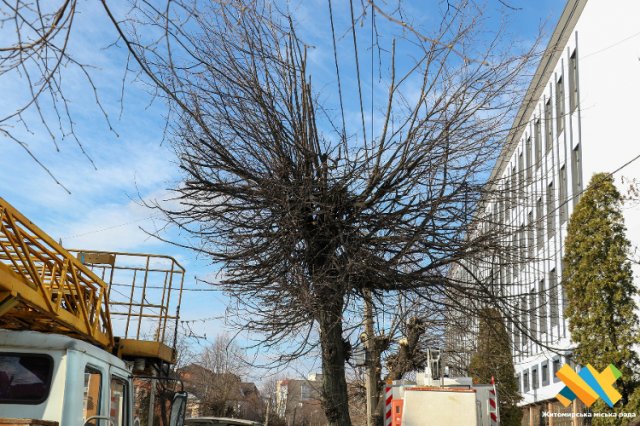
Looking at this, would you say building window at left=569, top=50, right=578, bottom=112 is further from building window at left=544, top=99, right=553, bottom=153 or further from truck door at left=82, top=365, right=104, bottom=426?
truck door at left=82, top=365, right=104, bottom=426

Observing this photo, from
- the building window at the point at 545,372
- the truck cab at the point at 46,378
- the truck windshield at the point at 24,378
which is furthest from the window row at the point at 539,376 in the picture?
the truck windshield at the point at 24,378

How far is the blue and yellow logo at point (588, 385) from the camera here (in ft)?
41.9

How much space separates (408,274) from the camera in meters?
8.28

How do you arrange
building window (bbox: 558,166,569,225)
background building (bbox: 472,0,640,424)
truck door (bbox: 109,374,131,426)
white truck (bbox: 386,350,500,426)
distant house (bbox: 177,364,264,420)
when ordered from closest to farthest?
1. truck door (bbox: 109,374,131,426)
2. white truck (bbox: 386,350,500,426)
3. background building (bbox: 472,0,640,424)
4. building window (bbox: 558,166,569,225)
5. distant house (bbox: 177,364,264,420)

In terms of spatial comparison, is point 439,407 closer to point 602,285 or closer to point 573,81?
point 602,285

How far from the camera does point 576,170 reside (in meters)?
27.0

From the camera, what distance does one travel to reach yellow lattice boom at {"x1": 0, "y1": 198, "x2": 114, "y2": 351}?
4734mm

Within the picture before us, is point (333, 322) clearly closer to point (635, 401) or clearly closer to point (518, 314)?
point (518, 314)

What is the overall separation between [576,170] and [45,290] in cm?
2484

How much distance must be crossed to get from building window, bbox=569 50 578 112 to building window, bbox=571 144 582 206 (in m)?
1.61

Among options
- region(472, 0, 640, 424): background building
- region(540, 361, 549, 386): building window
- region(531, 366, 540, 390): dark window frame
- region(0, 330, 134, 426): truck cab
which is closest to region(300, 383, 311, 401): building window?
region(472, 0, 640, 424): background building

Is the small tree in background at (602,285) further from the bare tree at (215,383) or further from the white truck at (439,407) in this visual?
the bare tree at (215,383)

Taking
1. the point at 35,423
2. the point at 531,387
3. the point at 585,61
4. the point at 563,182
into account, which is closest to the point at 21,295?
the point at 35,423

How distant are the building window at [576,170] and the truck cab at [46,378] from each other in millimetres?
23336
